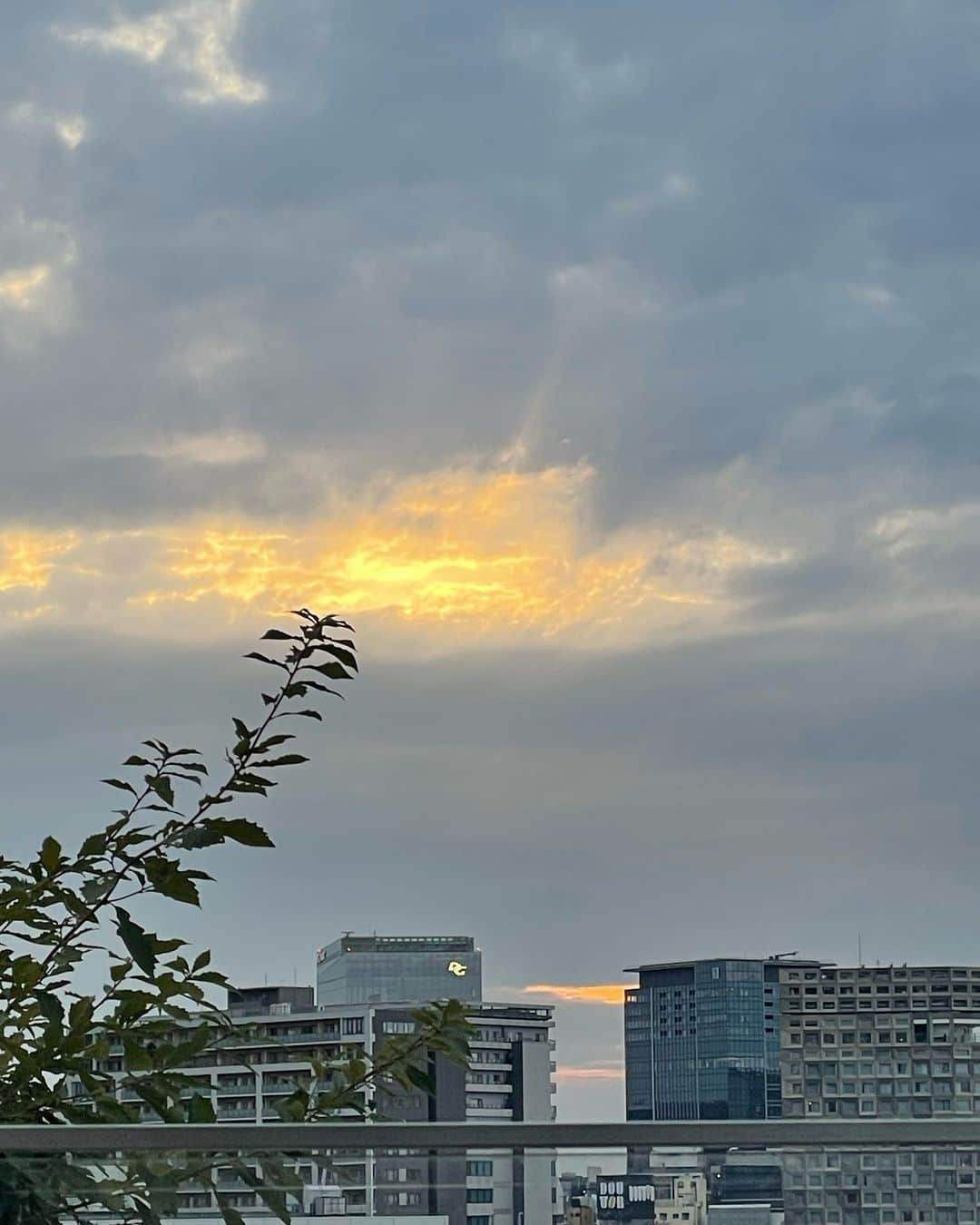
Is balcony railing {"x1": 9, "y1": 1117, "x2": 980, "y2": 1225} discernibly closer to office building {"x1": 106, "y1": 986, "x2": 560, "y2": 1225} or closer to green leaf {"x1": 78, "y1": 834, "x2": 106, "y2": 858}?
office building {"x1": 106, "y1": 986, "x2": 560, "y2": 1225}

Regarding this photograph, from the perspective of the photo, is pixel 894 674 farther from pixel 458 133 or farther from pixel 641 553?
pixel 458 133

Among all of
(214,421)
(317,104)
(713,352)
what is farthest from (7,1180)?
(214,421)

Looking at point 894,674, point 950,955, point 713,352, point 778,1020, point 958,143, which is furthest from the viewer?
point 778,1020

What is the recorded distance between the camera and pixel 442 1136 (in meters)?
1.55

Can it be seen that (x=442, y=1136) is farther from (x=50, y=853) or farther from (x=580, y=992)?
(x=580, y=992)

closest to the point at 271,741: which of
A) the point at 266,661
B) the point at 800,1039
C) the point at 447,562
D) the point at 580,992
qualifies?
the point at 266,661

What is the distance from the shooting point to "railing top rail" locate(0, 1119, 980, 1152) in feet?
4.93

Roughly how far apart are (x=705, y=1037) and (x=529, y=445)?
69.8 ft

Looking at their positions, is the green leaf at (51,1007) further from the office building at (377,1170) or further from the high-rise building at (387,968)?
the high-rise building at (387,968)

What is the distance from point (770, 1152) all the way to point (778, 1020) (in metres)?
43.7

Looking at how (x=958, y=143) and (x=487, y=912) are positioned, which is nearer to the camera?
(x=958, y=143)

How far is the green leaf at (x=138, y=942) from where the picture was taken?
60.7 inches

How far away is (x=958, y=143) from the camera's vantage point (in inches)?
660

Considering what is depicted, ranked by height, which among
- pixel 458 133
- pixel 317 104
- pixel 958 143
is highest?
pixel 458 133
